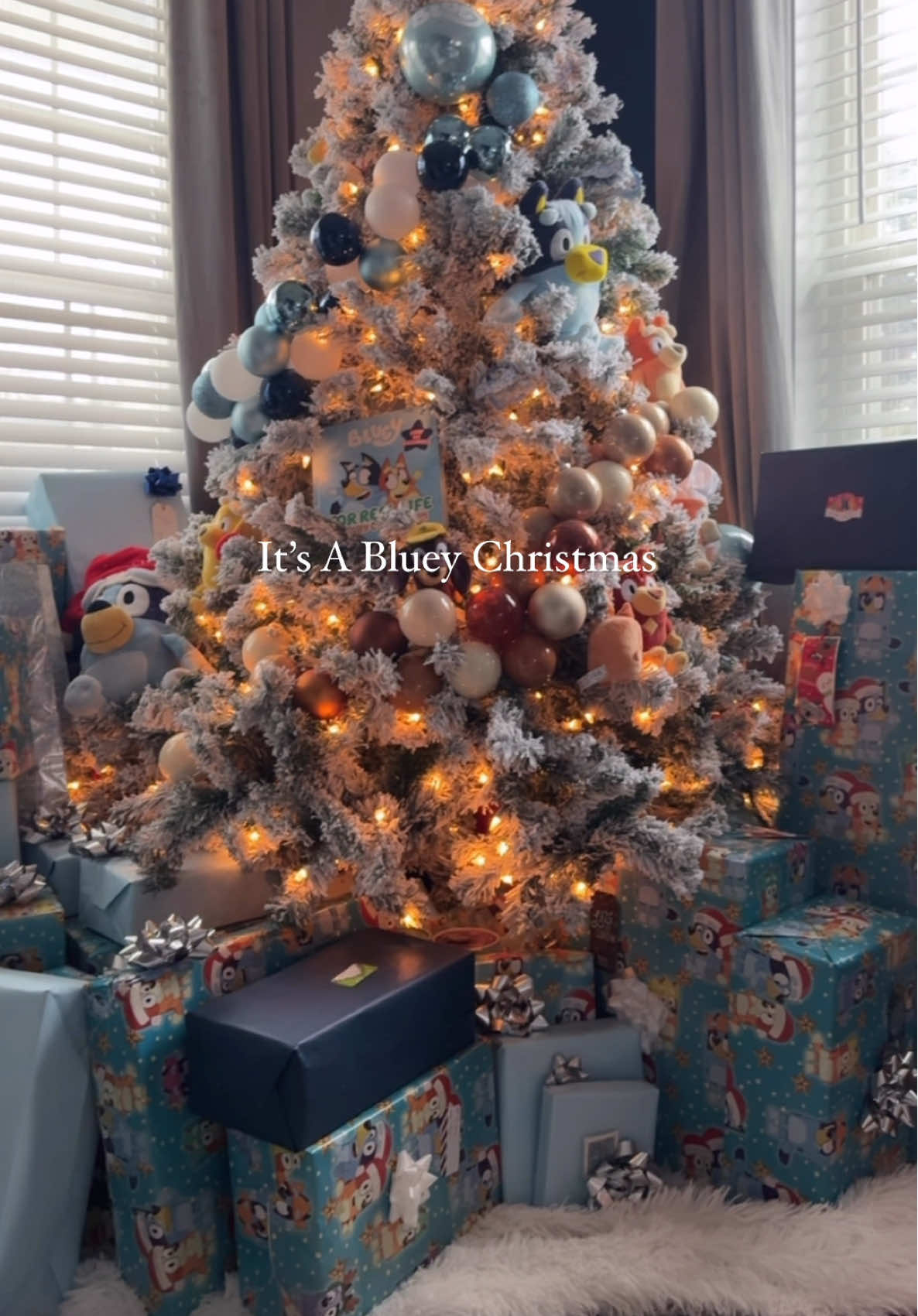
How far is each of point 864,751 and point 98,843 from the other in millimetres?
985

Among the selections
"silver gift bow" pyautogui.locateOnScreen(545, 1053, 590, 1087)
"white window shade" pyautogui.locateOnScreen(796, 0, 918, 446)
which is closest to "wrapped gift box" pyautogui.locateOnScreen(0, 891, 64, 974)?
"silver gift bow" pyautogui.locateOnScreen(545, 1053, 590, 1087)

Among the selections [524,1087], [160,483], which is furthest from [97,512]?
[524,1087]

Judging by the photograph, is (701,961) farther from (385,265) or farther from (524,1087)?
(385,265)

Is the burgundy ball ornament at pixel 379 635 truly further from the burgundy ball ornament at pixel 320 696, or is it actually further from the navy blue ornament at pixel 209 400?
the navy blue ornament at pixel 209 400

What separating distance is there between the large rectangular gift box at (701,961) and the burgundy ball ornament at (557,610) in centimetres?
32

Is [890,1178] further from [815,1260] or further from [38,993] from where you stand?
[38,993]

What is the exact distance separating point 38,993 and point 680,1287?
28.4 inches

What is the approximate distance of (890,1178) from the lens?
1267 millimetres

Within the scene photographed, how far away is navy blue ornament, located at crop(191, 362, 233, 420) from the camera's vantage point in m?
1.63

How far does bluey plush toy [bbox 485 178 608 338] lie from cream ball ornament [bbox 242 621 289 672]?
1.64 feet

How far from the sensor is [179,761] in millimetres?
1479

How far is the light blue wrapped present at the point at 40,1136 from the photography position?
1104 millimetres

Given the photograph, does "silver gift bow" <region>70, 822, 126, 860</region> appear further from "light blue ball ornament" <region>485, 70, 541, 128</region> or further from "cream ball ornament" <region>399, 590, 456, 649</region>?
"light blue ball ornament" <region>485, 70, 541, 128</region>

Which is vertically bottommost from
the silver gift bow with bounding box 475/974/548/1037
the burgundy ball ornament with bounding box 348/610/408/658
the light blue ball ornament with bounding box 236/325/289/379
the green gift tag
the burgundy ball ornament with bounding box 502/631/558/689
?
the silver gift bow with bounding box 475/974/548/1037
